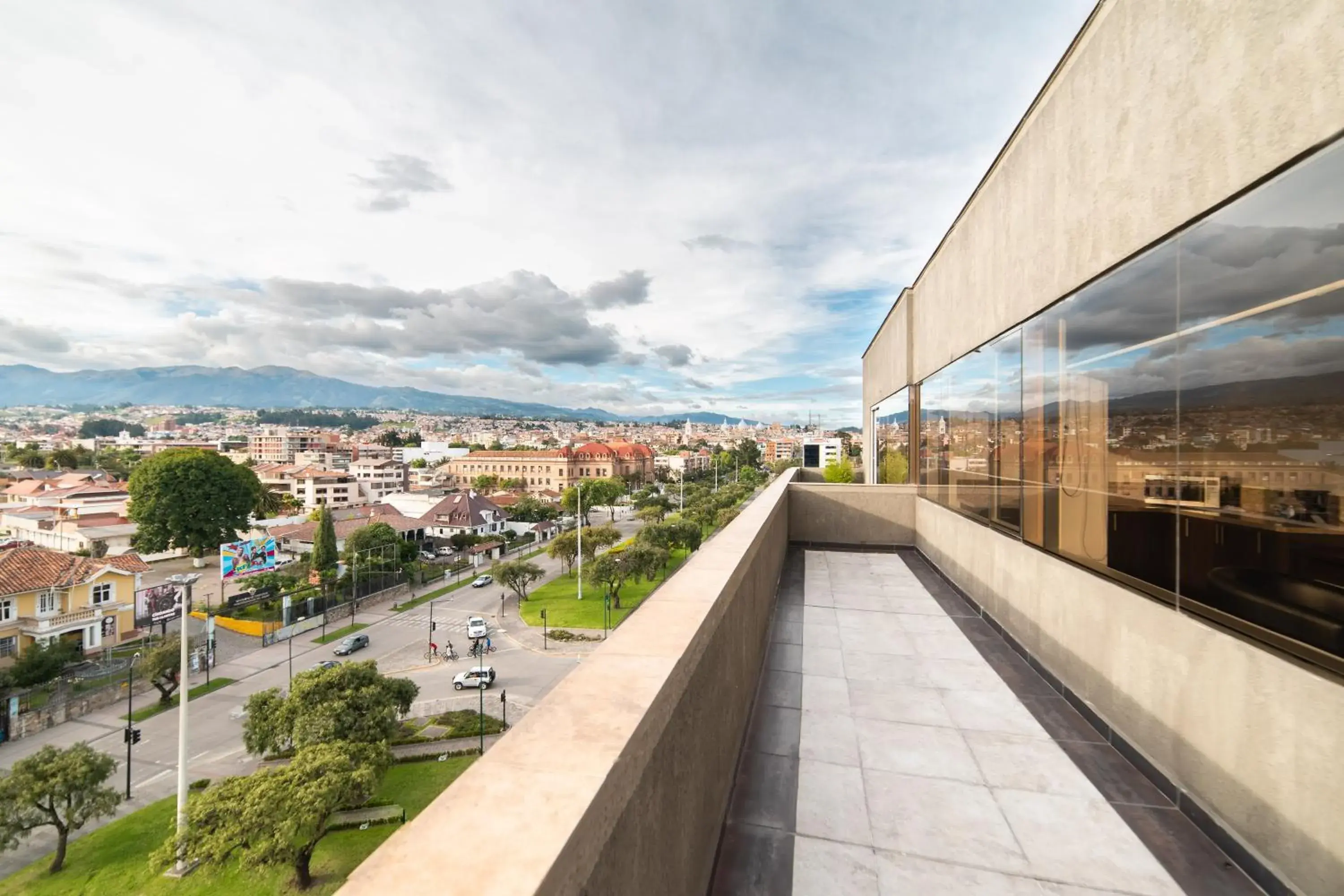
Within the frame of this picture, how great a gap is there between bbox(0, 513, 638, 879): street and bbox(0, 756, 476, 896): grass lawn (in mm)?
1120

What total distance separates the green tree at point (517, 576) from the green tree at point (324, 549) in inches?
459

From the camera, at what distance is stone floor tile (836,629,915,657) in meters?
4.62

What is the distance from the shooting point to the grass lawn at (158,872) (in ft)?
41.5

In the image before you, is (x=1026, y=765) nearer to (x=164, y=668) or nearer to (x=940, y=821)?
(x=940, y=821)

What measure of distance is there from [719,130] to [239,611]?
36863 mm

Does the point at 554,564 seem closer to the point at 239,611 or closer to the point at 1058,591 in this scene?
the point at 239,611

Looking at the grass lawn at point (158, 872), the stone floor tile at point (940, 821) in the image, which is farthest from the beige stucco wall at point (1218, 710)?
the grass lawn at point (158, 872)

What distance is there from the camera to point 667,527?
36750 mm

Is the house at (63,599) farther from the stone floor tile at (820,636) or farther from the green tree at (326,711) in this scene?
the stone floor tile at (820,636)

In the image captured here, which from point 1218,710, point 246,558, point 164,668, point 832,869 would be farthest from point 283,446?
point 1218,710

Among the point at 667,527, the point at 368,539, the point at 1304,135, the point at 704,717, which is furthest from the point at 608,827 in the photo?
the point at 368,539

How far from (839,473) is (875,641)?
9.86m

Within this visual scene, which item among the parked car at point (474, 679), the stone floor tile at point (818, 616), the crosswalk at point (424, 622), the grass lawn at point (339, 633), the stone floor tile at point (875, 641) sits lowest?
the grass lawn at point (339, 633)

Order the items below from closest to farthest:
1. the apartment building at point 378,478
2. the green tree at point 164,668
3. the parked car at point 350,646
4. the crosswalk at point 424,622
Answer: the green tree at point 164,668, the parked car at point 350,646, the crosswalk at point 424,622, the apartment building at point 378,478
